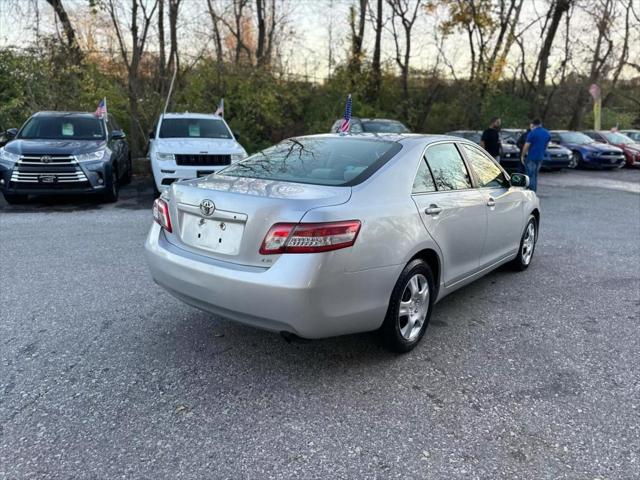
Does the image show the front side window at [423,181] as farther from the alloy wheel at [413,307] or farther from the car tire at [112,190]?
the car tire at [112,190]

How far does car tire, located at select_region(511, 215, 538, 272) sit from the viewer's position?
544 cm

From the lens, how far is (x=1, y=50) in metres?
15.6

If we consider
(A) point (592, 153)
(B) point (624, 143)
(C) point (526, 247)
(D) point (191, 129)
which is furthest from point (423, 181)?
(B) point (624, 143)

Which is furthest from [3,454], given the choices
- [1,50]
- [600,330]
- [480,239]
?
[1,50]

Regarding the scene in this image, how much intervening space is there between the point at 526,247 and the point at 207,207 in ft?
12.7

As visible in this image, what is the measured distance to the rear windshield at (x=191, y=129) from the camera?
1050 centimetres

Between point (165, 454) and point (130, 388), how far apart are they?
→ 28.0 inches

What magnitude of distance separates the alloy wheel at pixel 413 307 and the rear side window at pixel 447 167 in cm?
77

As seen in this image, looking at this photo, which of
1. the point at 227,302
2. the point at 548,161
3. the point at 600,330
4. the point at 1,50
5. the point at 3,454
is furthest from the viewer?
the point at 548,161

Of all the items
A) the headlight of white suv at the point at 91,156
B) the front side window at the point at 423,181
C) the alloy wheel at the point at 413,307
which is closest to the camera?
the alloy wheel at the point at 413,307

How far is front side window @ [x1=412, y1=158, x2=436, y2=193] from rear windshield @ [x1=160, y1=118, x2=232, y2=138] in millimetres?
7702

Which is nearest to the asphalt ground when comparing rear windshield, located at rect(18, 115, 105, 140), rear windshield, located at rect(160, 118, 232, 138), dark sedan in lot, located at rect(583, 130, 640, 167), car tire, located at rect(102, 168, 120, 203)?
car tire, located at rect(102, 168, 120, 203)

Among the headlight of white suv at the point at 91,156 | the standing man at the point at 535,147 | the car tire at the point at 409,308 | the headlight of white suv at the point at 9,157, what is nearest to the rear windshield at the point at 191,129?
the headlight of white suv at the point at 91,156

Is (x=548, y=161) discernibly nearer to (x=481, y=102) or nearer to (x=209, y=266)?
(x=481, y=102)
